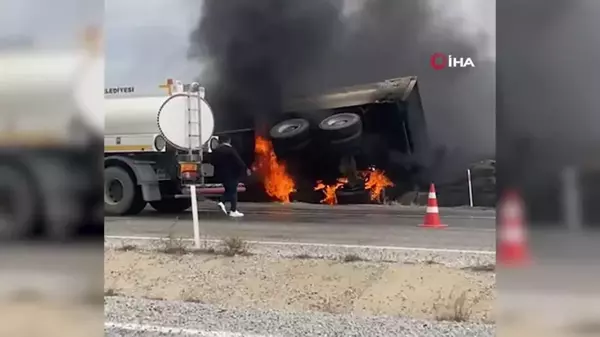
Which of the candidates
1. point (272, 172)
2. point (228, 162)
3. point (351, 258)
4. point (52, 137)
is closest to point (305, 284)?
point (351, 258)

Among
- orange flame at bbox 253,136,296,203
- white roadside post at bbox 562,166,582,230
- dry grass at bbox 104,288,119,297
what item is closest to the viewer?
white roadside post at bbox 562,166,582,230

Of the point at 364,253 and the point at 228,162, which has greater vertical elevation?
the point at 228,162

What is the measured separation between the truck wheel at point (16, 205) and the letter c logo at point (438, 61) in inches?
54.8

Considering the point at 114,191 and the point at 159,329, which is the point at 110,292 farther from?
the point at 114,191

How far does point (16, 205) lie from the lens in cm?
228

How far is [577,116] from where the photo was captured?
1769mm

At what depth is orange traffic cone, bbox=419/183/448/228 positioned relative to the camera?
2082mm

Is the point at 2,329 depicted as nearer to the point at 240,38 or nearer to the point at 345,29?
the point at 240,38

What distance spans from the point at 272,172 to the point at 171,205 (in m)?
0.41

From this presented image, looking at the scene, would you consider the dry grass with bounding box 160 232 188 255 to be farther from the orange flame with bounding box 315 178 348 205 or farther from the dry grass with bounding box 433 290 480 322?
the dry grass with bounding box 433 290 480 322

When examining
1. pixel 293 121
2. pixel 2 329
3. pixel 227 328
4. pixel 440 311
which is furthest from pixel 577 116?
pixel 2 329

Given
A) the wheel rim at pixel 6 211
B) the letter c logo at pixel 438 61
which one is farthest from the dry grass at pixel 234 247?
the letter c logo at pixel 438 61

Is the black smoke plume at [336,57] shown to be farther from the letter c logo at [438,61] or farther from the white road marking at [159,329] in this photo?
the white road marking at [159,329]

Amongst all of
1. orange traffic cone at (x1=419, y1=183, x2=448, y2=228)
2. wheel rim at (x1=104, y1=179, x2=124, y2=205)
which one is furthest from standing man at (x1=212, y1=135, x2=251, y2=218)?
orange traffic cone at (x1=419, y1=183, x2=448, y2=228)
